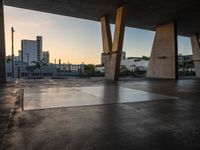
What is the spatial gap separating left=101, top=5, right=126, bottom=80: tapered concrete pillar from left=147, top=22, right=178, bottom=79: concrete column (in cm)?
916

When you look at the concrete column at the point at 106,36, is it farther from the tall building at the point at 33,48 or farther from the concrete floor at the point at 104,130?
the tall building at the point at 33,48

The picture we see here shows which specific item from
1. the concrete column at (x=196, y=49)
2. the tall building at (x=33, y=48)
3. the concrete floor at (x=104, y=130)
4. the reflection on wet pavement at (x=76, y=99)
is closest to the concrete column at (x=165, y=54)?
the concrete column at (x=196, y=49)

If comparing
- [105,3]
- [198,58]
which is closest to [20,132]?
[105,3]

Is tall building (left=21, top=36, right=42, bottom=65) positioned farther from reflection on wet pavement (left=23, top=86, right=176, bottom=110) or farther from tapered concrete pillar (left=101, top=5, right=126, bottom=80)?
reflection on wet pavement (left=23, top=86, right=176, bottom=110)

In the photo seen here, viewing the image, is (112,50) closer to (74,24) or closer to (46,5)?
(46,5)

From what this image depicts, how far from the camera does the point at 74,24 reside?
3528 cm

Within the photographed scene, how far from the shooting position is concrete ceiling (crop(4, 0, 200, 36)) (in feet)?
73.5

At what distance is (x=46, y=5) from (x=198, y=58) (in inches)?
1127

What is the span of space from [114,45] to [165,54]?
10134mm

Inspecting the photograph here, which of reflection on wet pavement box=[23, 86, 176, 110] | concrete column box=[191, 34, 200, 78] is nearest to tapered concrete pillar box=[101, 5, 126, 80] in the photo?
reflection on wet pavement box=[23, 86, 176, 110]

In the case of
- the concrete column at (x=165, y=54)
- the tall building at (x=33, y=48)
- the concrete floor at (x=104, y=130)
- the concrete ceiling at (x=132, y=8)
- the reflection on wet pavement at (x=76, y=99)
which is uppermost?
the tall building at (x=33, y=48)

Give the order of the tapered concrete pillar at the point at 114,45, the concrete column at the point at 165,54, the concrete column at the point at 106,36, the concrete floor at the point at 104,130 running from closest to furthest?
1. the concrete floor at the point at 104,130
2. the tapered concrete pillar at the point at 114,45
3. the concrete column at the point at 106,36
4. the concrete column at the point at 165,54

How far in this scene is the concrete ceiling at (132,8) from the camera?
22.4 metres

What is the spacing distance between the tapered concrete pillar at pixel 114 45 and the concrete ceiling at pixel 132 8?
46.9 inches
